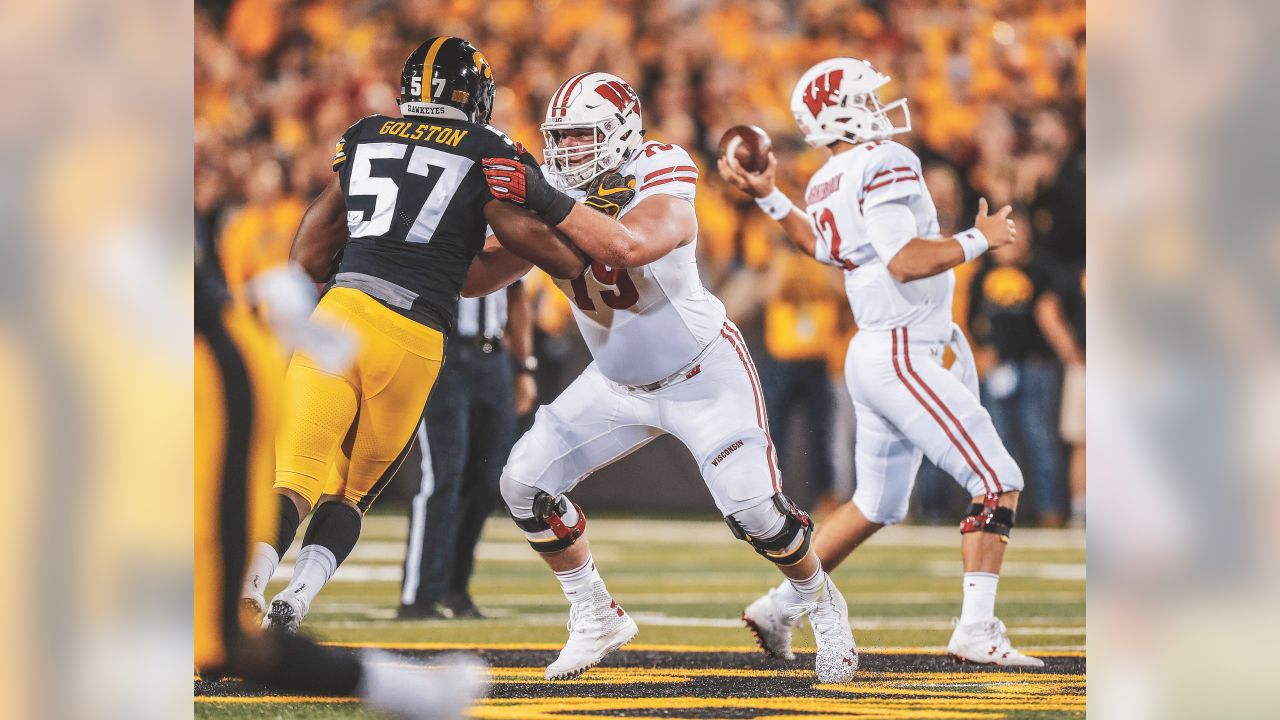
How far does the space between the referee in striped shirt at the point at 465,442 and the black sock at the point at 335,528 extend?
6.81 ft

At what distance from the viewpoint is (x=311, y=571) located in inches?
150

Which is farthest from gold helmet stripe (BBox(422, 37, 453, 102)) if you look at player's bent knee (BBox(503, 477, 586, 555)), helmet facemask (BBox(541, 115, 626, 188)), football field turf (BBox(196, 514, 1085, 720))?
football field turf (BBox(196, 514, 1085, 720))

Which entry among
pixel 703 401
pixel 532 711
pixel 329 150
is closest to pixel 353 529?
pixel 532 711

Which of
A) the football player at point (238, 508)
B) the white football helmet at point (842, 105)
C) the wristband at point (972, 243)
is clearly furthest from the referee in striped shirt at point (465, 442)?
the football player at point (238, 508)

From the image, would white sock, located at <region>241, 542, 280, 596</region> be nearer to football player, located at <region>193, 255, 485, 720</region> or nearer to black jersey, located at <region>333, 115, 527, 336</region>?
football player, located at <region>193, 255, 485, 720</region>

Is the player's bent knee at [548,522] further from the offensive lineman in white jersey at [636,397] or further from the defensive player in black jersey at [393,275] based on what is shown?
the defensive player in black jersey at [393,275]

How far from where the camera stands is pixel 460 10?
468 inches

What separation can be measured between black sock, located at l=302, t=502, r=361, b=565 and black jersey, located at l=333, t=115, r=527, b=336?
530mm

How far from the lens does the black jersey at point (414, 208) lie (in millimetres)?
4031

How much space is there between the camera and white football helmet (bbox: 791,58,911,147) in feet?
16.9

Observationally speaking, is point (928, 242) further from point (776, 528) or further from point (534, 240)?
point (534, 240)

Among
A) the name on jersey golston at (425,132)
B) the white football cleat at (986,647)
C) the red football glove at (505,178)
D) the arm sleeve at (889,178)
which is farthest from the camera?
the arm sleeve at (889,178)
